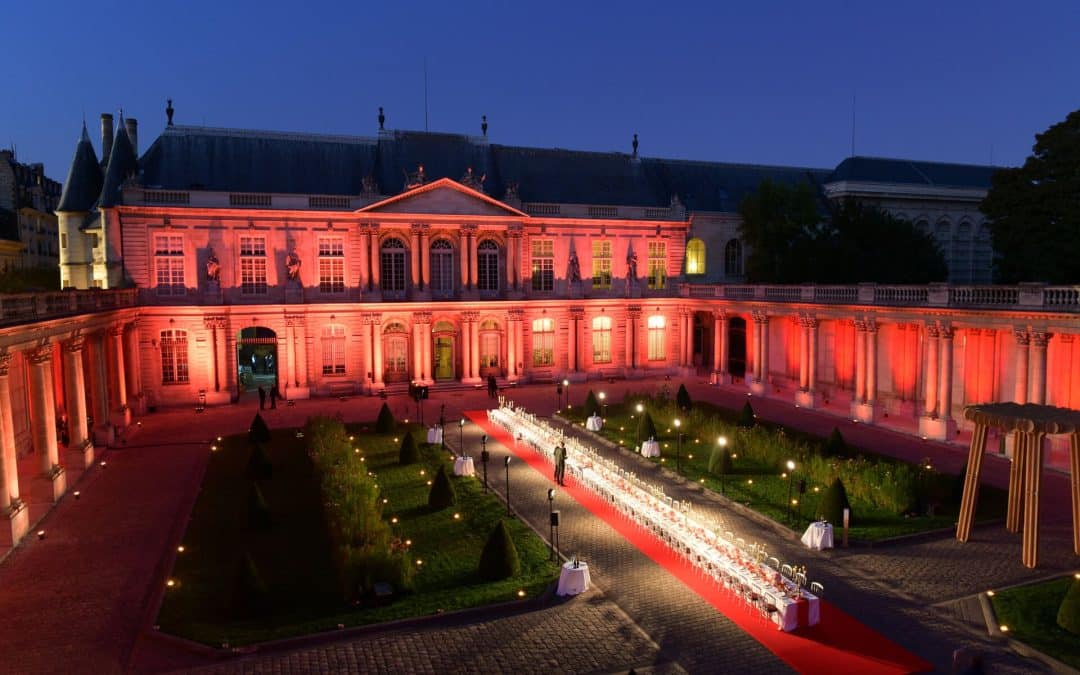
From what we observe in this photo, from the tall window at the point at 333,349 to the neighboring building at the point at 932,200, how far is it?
40.0 m

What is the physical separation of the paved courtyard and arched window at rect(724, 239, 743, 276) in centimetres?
3230

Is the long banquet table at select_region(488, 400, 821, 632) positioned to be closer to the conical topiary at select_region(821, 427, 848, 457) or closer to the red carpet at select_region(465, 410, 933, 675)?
the red carpet at select_region(465, 410, 933, 675)

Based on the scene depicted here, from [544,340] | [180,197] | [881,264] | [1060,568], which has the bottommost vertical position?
[1060,568]

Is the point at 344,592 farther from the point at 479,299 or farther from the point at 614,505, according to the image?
the point at 479,299

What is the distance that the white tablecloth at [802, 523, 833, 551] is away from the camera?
62.5ft

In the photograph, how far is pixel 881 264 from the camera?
45.5 m

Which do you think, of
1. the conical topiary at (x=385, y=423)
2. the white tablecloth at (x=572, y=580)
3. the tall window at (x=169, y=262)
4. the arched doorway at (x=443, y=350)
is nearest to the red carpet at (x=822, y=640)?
the white tablecloth at (x=572, y=580)

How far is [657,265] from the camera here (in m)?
51.7

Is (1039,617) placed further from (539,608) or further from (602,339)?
(602,339)

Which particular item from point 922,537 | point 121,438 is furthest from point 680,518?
point 121,438

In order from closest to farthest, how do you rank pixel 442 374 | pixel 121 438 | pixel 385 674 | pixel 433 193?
pixel 385 674 → pixel 121 438 → pixel 433 193 → pixel 442 374

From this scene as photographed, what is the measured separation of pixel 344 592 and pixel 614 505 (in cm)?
909

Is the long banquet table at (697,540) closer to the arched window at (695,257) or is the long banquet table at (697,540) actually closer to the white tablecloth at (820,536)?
the white tablecloth at (820,536)

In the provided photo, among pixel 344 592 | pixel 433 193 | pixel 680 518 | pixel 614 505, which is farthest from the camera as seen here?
pixel 433 193
